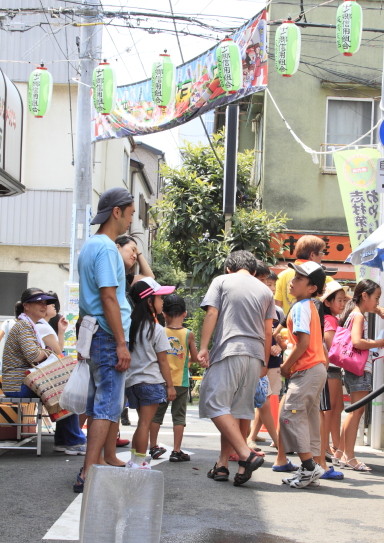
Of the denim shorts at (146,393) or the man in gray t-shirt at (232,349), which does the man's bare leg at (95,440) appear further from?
the man in gray t-shirt at (232,349)

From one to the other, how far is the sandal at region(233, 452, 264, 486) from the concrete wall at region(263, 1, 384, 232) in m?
14.3

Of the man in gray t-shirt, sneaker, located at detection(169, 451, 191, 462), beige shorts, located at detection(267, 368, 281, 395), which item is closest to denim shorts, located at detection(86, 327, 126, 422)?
the man in gray t-shirt

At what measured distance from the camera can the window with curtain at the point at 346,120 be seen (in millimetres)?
20141

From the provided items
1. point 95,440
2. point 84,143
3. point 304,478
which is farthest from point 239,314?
point 84,143

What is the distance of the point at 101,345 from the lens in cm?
564

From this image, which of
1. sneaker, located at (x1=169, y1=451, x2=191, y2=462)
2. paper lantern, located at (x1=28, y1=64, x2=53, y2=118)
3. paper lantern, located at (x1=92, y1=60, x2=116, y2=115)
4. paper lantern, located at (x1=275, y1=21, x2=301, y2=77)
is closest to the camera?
sneaker, located at (x1=169, y1=451, x2=191, y2=462)

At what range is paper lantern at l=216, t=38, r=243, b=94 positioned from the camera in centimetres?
1354

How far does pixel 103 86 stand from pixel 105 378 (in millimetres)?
10308

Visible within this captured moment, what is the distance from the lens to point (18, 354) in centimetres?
774

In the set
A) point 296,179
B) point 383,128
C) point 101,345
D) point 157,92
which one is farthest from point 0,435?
point 296,179

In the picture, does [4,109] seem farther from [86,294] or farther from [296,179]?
[296,179]

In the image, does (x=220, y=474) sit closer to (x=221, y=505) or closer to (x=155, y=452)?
(x=221, y=505)

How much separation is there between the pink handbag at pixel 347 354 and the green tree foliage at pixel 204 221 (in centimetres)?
1049

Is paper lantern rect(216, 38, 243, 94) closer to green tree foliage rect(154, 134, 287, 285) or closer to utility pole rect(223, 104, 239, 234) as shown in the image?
utility pole rect(223, 104, 239, 234)
